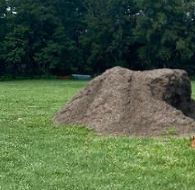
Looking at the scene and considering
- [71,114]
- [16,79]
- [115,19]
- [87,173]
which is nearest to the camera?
[87,173]

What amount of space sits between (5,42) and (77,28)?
27.9 ft

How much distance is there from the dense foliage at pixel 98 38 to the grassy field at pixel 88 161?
143 ft

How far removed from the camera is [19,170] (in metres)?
10.6

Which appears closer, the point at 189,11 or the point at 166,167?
the point at 166,167

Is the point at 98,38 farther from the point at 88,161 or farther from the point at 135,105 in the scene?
the point at 88,161

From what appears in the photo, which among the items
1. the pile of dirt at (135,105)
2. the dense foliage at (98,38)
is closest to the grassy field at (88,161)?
the pile of dirt at (135,105)

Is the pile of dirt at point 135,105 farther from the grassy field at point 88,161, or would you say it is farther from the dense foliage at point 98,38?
the dense foliage at point 98,38

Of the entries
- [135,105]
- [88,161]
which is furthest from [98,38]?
[88,161]

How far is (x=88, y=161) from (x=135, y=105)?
487cm

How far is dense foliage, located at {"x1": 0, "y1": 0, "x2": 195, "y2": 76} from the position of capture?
2330 inches

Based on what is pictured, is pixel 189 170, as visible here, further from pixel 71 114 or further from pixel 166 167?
pixel 71 114

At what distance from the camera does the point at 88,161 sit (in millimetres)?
11422

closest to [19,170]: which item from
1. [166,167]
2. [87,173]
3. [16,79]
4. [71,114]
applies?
[87,173]

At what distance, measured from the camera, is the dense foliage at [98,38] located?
5919 centimetres
